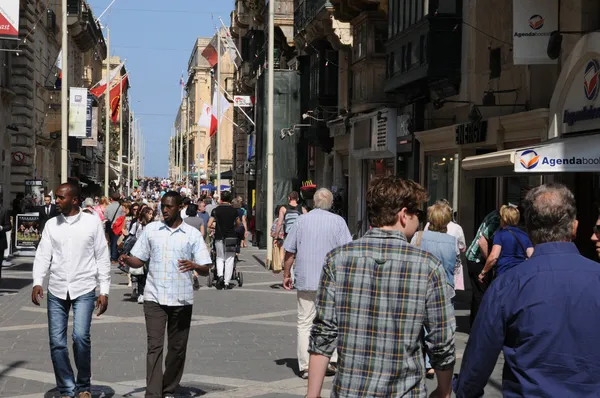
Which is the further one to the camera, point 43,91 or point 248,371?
point 43,91

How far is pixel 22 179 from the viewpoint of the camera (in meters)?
40.2

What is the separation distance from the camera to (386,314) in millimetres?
4664

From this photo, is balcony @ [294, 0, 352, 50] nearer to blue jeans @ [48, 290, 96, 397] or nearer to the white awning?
the white awning

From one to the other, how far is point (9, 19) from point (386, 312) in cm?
2156

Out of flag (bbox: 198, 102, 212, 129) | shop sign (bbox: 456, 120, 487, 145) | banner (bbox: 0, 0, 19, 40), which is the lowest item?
shop sign (bbox: 456, 120, 487, 145)

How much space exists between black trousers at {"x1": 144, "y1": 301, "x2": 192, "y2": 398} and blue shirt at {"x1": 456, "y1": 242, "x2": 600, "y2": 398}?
5.02 metres

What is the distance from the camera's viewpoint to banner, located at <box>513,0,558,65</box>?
17281 millimetres

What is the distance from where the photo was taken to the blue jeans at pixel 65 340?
28.7ft

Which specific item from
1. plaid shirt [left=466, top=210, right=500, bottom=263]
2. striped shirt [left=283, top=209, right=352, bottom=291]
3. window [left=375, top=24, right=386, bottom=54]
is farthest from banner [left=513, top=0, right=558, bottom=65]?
window [left=375, top=24, right=386, bottom=54]

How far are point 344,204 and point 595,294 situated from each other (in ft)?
101

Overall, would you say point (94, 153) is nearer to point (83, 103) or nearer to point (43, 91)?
point (43, 91)

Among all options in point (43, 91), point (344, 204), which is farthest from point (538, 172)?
point (43, 91)

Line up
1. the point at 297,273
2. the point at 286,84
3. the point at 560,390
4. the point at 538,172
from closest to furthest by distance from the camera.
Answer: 1. the point at 560,390
2. the point at 297,273
3. the point at 538,172
4. the point at 286,84

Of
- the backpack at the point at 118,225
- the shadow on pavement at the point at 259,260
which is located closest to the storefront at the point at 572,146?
the backpack at the point at 118,225
